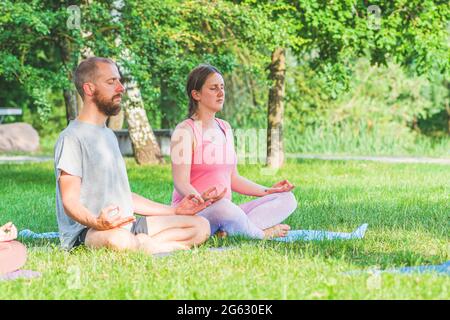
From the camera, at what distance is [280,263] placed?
5840 millimetres

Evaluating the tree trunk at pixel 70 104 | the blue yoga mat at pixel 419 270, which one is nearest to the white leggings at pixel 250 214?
the blue yoga mat at pixel 419 270

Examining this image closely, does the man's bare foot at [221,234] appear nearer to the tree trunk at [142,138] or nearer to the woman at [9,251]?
the woman at [9,251]

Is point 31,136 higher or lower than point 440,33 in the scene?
lower

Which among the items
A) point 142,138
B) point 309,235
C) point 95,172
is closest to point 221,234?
point 309,235

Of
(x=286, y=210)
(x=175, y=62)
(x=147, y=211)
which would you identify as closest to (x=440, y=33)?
(x=175, y=62)

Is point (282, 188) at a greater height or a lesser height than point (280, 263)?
greater

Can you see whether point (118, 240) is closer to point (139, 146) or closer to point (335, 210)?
point (335, 210)

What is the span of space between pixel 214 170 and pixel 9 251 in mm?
2040

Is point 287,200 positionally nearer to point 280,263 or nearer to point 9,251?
point 280,263

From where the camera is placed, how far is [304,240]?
6.92m

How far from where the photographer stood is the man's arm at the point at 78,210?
591 centimetres

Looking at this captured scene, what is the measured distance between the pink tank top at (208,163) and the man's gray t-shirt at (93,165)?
923mm
